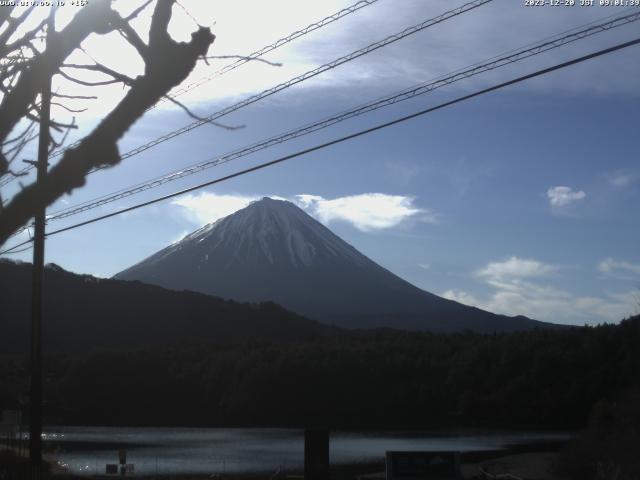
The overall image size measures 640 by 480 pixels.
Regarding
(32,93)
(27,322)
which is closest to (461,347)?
(27,322)

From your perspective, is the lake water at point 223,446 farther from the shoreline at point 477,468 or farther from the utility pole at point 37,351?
the utility pole at point 37,351

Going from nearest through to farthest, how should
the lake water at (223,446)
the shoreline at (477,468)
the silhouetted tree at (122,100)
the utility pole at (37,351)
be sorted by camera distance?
the silhouetted tree at (122,100) → the utility pole at (37,351) → the shoreline at (477,468) → the lake water at (223,446)

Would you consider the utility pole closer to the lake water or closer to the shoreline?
the shoreline

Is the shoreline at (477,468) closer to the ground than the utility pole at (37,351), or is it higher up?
closer to the ground

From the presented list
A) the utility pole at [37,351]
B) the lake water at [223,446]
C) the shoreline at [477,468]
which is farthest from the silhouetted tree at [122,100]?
the lake water at [223,446]

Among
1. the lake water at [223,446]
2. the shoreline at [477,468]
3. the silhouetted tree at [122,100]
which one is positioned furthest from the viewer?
the lake water at [223,446]

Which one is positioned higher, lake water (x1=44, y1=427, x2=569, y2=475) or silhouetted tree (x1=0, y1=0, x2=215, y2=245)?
silhouetted tree (x1=0, y1=0, x2=215, y2=245)

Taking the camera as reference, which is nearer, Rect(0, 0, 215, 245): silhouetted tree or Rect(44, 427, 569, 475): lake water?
Rect(0, 0, 215, 245): silhouetted tree

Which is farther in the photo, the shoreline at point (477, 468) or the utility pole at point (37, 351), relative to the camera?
the shoreline at point (477, 468)

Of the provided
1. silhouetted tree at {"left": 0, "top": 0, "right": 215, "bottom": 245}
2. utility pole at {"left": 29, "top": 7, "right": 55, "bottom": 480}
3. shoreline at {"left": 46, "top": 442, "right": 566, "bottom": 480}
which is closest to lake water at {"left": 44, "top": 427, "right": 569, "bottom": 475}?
shoreline at {"left": 46, "top": 442, "right": 566, "bottom": 480}

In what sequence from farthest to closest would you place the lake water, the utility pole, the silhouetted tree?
the lake water < the utility pole < the silhouetted tree
